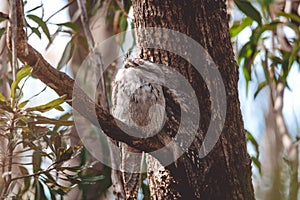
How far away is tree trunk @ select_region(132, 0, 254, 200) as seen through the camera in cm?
130

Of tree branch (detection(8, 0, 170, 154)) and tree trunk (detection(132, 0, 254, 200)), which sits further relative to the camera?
tree trunk (detection(132, 0, 254, 200))

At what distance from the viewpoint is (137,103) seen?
1537mm

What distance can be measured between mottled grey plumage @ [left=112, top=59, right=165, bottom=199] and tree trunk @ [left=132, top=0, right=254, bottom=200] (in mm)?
109

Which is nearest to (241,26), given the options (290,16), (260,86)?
(290,16)

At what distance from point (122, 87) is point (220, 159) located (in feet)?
1.27

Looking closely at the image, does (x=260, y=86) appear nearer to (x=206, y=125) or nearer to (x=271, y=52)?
(x=271, y=52)

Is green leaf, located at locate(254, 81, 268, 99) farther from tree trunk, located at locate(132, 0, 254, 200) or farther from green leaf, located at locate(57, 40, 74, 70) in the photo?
tree trunk, located at locate(132, 0, 254, 200)

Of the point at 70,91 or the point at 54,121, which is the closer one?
the point at 70,91

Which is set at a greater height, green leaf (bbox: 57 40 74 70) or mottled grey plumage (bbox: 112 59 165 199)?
green leaf (bbox: 57 40 74 70)

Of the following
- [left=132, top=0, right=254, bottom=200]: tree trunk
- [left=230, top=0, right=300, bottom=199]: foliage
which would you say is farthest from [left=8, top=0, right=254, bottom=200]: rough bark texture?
[left=230, top=0, right=300, bottom=199]: foliage

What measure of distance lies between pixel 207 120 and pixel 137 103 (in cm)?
27

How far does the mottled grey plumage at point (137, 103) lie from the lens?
147 centimetres

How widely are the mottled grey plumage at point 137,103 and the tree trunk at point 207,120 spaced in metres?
0.11

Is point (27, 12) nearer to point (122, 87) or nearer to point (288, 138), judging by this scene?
point (122, 87)
